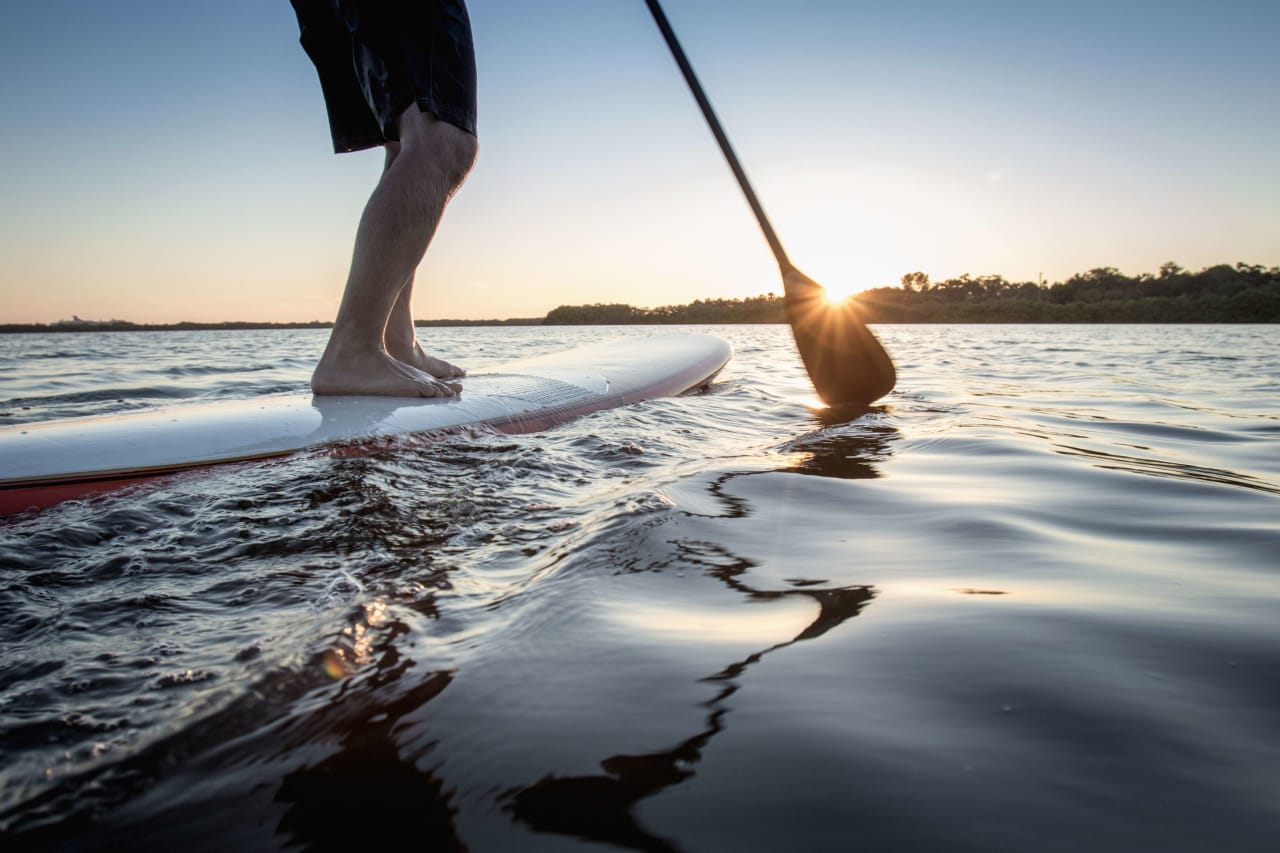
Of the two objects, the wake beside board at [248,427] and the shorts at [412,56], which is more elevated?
the shorts at [412,56]

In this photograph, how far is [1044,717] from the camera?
72 cm

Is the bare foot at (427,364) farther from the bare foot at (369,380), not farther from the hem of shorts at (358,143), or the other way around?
the hem of shorts at (358,143)

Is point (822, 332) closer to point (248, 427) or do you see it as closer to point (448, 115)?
point (448, 115)

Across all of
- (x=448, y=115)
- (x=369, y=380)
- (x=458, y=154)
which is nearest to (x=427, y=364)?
(x=369, y=380)

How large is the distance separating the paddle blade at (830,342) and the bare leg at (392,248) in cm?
155

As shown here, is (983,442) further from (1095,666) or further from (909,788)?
(909,788)

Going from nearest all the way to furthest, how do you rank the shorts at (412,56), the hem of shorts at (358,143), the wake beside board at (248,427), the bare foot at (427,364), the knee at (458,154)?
the wake beside board at (248,427)
the shorts at (412,56)
the knee at (458,154)
the hem of shorts at (358,143)
the bare foot at (427,364)

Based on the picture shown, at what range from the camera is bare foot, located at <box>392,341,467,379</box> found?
322cm

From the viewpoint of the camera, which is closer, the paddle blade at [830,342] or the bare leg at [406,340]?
the bare leg at [406,340]

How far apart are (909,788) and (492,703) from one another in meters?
0.42

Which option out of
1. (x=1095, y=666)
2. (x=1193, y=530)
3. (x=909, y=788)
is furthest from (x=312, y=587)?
(x=1193, y=530)

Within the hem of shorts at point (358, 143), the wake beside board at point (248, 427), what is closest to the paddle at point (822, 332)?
the wake beside board at point (248, 427)

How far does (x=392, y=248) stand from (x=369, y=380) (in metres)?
0.50

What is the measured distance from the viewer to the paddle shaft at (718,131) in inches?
125
